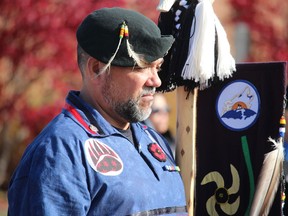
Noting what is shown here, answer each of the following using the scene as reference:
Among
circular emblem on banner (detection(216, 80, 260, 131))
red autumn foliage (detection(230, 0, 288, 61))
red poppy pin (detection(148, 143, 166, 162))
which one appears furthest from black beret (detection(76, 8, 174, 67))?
red autumn foliage (detection(230, 0, 288, 61))

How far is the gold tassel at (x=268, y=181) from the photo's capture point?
2980mm

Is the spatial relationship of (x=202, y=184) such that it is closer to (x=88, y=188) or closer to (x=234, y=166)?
(x=234, y=166)

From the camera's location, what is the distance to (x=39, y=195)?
2.41 meters

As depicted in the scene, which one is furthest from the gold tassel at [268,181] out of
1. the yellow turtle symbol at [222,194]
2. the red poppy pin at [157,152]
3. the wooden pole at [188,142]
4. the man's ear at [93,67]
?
Result: the man's ear at [93,67]

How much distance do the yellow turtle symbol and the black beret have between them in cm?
71

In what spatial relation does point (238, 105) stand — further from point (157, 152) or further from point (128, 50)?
point (128, 50)

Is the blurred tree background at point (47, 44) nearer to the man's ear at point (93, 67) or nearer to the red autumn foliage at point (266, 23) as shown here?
the red autumn foliage at point (266, 23)

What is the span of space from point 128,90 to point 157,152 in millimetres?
348

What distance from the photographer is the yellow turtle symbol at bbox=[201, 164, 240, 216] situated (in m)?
3.10

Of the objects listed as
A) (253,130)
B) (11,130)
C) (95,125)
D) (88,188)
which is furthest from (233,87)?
(11,130)

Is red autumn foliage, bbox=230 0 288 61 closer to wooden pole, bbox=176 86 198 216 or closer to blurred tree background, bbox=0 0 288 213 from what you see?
blurred tree background, bbox=0 0 288 213

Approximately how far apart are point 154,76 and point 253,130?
598 millimetres

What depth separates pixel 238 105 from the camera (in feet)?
10.2

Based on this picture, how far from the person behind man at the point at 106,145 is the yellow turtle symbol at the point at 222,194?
10.8 inches
